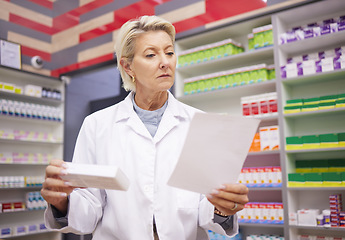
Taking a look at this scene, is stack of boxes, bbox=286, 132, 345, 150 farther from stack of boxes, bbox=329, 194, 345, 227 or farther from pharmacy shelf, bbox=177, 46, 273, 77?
pharmacy shelf, bbox=177, 46, 273, 77

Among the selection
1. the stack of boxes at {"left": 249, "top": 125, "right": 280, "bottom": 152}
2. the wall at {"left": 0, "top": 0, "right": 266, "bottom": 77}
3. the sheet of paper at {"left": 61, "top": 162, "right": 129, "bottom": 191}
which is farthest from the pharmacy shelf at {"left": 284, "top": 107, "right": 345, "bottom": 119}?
the sheet of paper at {"left": 61, "top": 162, "right": 129, "bottom": 191}

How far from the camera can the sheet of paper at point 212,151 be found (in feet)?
3.54

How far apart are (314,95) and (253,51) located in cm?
90

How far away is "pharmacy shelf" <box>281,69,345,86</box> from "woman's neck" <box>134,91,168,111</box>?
254 centimetres

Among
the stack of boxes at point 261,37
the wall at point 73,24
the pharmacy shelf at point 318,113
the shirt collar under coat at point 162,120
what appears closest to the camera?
the shirt collar under coat at point 162,120

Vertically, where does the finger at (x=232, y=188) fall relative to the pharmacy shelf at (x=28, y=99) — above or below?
below

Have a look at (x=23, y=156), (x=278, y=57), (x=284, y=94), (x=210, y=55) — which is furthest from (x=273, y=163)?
(x=23, y=156)

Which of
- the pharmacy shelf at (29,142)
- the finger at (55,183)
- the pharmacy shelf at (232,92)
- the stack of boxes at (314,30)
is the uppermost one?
the stack of boxes at (314,30)

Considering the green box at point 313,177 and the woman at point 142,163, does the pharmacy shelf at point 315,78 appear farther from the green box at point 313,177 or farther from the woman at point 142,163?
the woman at point 142,163

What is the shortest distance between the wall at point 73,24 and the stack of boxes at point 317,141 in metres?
2.27

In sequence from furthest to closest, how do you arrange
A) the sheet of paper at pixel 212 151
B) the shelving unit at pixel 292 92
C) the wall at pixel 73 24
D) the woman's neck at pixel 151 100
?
1. the wall at pixel 73 24
2. the shelving unit at pixel 292 92
3. the woman's neck at pixel 151 100
4. the sheet of paper at pixel 212 151

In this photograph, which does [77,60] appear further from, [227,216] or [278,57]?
[227,216]

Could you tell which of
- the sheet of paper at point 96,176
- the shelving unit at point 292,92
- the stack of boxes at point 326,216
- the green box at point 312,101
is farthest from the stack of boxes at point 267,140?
the sheet of paper at point 96,176

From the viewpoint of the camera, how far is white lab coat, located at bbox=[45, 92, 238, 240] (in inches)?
56.3
